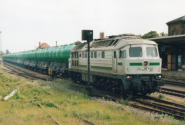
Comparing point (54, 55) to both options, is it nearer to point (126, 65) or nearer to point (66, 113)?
point (126, 65)

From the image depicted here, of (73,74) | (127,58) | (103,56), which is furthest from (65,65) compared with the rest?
(127,58)

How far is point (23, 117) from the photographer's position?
33.1 ft

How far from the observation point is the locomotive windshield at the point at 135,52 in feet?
46.5

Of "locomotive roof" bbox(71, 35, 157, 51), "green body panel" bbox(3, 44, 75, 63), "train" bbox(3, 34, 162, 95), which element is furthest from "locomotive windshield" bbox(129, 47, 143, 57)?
"green body panel" bbox(3, 44, 75, 63)

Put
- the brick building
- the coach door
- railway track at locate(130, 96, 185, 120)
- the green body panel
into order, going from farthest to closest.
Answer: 1. the brick building
2. the green body panel
3. the coach door
4. railway track at locate(130, 96, 185, 120)

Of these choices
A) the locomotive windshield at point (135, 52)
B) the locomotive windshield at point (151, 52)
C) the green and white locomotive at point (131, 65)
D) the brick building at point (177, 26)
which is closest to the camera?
the green and white locomotive at point (131, 65)

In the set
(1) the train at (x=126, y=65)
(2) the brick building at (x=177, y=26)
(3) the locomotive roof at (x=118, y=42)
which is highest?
(2) the brick building at (x=177, y=26)

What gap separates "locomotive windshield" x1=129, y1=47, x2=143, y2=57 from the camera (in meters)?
14.2

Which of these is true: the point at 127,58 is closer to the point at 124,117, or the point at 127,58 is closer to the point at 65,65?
the point at 124,117

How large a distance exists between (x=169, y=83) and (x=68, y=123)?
52.3ft

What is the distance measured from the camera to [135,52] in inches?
561

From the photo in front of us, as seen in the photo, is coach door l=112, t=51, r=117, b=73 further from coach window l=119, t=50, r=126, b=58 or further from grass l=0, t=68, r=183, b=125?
grass l=0, t=68, r=183, b=125

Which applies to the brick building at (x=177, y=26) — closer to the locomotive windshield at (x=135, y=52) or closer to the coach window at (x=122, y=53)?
the locomotive windshield at (x=135, y=52)

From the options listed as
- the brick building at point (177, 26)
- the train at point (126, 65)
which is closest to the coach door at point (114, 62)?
the train at point (126, 65)
